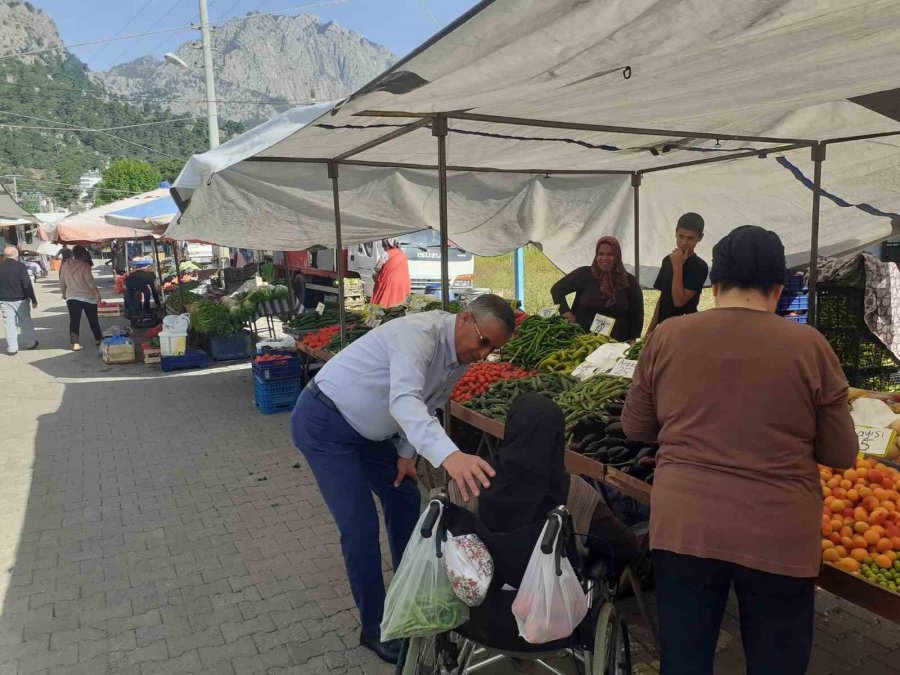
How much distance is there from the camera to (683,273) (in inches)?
205

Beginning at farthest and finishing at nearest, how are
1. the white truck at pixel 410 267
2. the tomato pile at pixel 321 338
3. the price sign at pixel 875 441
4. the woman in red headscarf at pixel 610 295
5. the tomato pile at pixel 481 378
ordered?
the white truck at pixel 410 267, the tomato pile at pixel 321 338, the woman in red headscarf at pixel 610 295, the tomato pile at pixel 481 378, the price sign at pixel 875 441

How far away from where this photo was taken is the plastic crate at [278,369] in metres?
7.70

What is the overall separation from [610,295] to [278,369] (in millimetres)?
4176

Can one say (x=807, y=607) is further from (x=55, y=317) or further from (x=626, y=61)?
(x=55, y=317)

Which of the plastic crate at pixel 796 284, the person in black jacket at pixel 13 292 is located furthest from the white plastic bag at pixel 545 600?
the person in black jacket at pixel 13 292

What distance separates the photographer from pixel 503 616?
2223mm

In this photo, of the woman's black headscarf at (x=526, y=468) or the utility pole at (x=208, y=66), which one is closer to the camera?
the woman's black headscarf at (x=526, y=468)

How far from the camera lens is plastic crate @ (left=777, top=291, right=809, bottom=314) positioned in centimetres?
745

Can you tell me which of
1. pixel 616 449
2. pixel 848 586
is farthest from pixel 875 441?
pixel 616 449

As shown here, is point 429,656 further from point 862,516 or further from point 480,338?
point 862,516

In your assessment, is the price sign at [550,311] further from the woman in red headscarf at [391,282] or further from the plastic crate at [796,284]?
the woman in red headscarf at [391,282]

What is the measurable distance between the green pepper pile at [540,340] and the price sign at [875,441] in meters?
2.35

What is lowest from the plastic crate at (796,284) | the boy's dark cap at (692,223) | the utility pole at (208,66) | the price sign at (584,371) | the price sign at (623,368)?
the price sign at (584,371)

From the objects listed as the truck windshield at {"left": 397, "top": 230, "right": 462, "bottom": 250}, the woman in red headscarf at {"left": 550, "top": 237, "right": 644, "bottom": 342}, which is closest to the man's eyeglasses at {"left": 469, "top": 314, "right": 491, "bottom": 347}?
the woman in red headscarf at {"left": 550, "top": 237, "right": 644, "bottom": 342}
